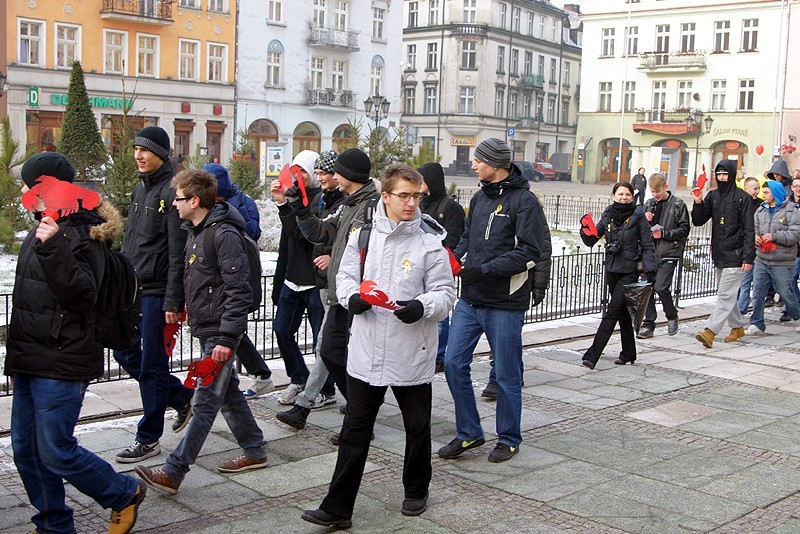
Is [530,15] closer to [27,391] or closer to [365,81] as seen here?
[365,81]

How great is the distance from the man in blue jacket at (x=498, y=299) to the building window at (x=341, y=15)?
4265 cm

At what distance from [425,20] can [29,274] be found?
6723cm

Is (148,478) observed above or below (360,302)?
below

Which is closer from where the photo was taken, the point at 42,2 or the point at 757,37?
the point at 42,2

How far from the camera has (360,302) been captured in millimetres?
4625

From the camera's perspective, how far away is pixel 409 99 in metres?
70.1

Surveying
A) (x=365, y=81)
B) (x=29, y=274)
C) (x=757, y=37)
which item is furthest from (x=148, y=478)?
(x=757, y=37)

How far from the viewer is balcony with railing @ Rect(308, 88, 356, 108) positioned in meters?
46.1

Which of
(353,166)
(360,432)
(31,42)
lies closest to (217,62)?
(31,42)

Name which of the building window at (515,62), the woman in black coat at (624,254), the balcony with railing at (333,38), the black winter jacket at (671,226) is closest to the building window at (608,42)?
the building window at (515,62)

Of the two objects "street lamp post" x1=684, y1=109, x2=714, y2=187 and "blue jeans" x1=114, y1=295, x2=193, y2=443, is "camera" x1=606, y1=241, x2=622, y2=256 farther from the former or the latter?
"street lamp post" x1=684, y1=109, x2=714, y2=187

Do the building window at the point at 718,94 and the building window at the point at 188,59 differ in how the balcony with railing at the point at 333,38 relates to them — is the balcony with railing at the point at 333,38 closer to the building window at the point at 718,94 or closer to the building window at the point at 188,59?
the building window at the point at 188,59

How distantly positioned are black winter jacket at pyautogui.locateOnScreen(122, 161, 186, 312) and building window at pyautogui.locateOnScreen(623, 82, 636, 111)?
57914 millimetres

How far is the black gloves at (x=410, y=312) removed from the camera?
15.0 feet
